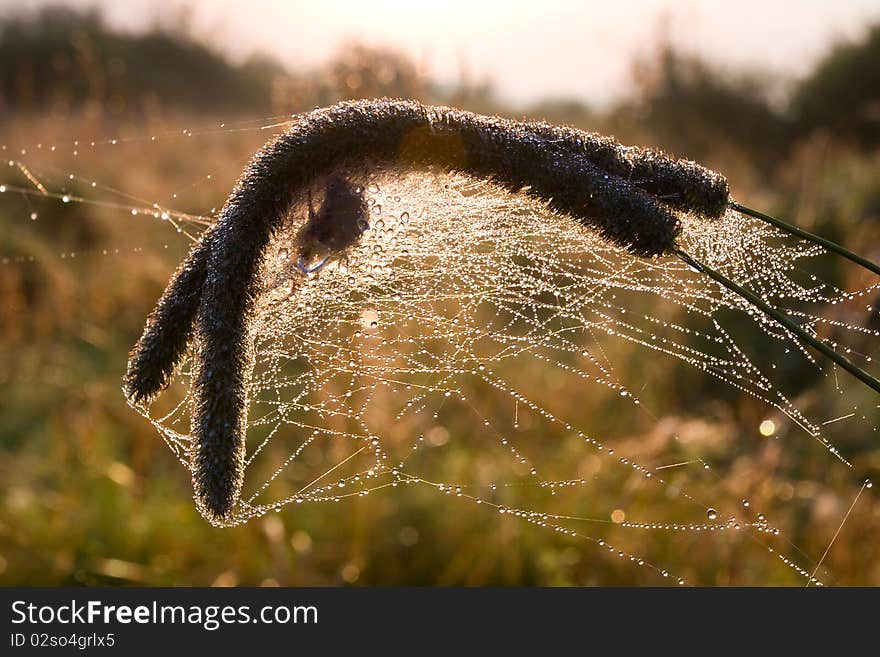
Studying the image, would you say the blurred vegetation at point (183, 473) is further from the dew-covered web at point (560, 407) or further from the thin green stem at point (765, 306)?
the thin green stem at point (765, 306)

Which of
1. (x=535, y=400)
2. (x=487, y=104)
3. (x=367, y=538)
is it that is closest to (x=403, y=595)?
(x=367, y=538)

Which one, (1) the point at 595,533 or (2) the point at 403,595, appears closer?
(2) the point at 403,595

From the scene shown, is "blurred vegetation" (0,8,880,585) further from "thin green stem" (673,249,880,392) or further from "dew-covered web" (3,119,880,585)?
"thin green stem" (673,249,880,392)

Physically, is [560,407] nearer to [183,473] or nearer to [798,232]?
[183,473]

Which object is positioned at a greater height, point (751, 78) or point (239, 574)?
point (751, 78)

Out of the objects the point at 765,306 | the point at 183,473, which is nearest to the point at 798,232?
the point at 765,306

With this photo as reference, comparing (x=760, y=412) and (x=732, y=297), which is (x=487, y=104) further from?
(x=732, y=297)

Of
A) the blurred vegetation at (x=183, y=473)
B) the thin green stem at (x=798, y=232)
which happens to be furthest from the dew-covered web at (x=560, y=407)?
the thin green stem at (x=798, y=232)

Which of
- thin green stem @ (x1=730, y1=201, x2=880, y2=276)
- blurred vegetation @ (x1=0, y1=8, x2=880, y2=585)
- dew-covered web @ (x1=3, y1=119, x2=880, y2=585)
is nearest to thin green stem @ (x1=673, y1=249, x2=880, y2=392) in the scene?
thin green stem @ (x1=730, y1=201, x2=880, y2=276)
